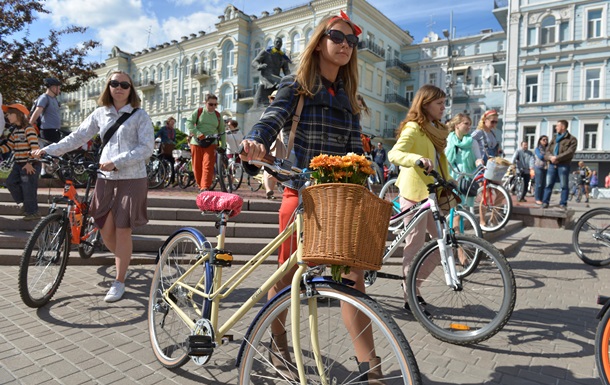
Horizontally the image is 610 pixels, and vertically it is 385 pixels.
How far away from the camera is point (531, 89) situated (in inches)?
1335

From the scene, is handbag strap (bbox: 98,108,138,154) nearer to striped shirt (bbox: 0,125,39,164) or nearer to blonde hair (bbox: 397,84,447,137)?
blonde hair (bbox: 397,84,447,137)

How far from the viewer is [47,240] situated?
3766mm

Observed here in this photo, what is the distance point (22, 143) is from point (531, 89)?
118 ft

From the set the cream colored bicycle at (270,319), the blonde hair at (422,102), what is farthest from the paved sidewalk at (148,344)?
the blonde hair at (422,102)

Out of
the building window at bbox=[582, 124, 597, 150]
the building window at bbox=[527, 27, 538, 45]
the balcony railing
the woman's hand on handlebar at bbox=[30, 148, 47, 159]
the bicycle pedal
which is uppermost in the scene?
the balcony railing

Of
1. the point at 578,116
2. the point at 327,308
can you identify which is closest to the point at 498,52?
the point at 578,116

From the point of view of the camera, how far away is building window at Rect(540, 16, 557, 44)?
1291 inches

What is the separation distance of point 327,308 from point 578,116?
37.1m

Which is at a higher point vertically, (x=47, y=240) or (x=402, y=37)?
(x=402, y=37)

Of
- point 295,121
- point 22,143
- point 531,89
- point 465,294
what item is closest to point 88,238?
point 22,143

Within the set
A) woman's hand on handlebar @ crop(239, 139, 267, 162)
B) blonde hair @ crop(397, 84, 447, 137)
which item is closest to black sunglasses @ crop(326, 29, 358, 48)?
woman's hand on handlebar @ crop(239, 139, 267, 162)

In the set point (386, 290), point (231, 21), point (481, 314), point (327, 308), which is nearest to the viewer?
point (327, 308)

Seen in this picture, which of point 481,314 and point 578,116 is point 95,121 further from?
point 578,116

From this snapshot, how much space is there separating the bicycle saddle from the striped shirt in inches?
184
